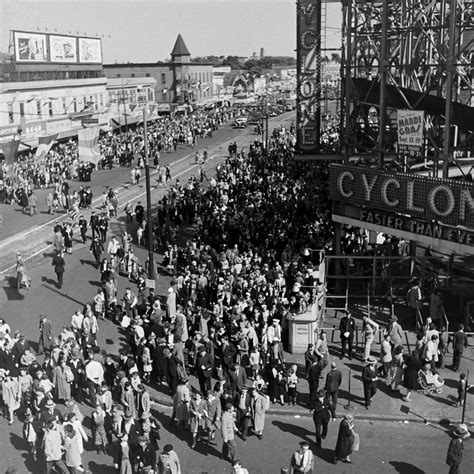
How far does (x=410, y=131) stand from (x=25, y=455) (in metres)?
14.3

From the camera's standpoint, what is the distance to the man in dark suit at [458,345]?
1758cm

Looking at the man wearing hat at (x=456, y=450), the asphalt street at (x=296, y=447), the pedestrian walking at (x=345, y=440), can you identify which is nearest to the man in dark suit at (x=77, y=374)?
the asphalt street at (x=296, y=447)

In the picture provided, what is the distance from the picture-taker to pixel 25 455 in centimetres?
1396

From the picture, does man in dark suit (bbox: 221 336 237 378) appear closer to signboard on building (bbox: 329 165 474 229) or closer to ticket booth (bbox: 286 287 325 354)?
ticket booth (bbox: 286 287 325 354)

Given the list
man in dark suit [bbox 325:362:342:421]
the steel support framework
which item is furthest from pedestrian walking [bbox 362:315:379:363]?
the steel support framework

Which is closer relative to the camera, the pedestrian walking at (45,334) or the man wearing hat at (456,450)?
the man wearing hat at (456,450)

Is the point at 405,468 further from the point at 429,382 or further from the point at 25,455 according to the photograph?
the point at 25,455

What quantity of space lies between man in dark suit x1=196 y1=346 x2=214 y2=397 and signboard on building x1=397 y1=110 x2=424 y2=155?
31.2 ft

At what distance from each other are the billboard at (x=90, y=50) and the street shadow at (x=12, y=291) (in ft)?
155

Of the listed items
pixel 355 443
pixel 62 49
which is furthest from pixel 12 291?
pixel 62 49

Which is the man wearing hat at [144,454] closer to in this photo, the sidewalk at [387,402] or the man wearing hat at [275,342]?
the sidewalk at [387,402]

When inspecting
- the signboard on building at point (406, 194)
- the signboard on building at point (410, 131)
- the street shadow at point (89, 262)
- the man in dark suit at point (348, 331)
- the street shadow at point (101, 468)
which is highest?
the signboard on building at point (410, 131)

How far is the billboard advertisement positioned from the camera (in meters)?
63.2

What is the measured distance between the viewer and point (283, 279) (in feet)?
70.9
